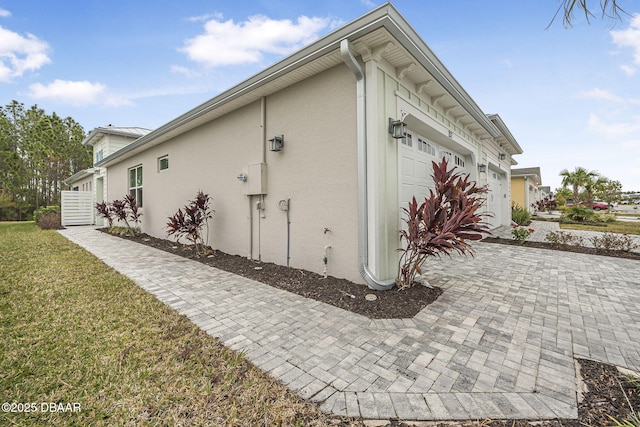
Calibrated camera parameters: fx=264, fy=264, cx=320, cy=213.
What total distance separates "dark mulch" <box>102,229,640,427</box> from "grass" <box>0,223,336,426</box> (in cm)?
65

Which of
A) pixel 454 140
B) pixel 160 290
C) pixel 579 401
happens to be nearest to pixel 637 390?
pixel 579 401

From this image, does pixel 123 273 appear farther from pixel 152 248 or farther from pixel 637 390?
pixel 637 390

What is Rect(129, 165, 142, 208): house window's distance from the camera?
10281 mm

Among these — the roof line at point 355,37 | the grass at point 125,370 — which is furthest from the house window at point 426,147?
the grass at point 125,370

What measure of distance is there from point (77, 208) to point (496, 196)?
20.5 metres

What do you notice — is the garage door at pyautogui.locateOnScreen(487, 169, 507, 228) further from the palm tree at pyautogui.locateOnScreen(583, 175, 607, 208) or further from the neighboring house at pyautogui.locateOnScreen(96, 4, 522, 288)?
the palm tree at pyautogui.locateOnScreen(583, 175, 607, 208)

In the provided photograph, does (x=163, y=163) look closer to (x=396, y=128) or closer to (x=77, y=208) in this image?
(x=396, y=128)

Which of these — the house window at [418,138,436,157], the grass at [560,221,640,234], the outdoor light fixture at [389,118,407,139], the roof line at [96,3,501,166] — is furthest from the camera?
the grass at [560,221,640,234]

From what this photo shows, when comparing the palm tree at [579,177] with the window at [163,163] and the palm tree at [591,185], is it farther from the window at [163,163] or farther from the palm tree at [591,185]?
the window at [163,163]

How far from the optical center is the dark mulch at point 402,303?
1554mm

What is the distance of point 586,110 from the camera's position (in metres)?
7.78

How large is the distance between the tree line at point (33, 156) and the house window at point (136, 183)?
15881mm

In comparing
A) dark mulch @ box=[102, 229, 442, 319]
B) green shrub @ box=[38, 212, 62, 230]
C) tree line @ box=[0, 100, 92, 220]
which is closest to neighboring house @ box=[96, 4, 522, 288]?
dark mulch @ box=[102, 229, 442, 319]

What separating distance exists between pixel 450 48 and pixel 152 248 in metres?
9.03
